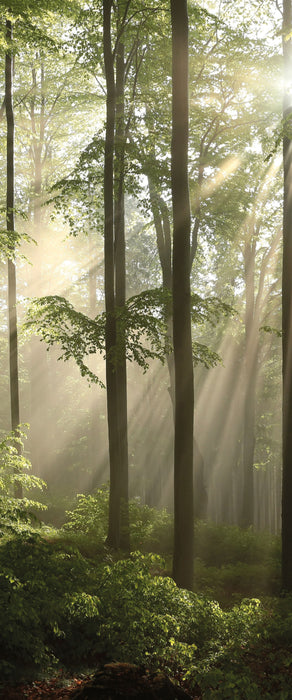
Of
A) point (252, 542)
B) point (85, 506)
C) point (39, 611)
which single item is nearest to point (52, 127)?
point (85, 506)

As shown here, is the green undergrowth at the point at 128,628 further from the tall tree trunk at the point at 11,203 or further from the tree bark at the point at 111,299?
the tall tree trunk at the point at 11,203

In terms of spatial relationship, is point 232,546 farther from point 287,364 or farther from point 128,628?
point 128,628

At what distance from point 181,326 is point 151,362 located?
83.4 ft

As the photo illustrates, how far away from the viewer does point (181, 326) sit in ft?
28.1

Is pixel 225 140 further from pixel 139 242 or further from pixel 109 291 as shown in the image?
pixel 139 242

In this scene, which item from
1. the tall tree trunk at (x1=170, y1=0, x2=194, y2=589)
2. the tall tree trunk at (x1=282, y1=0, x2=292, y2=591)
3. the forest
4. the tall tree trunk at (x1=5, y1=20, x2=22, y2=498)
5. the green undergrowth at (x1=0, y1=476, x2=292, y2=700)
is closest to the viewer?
the green undergrowth at (x1=0, y1=476, x2=292, y2=700)

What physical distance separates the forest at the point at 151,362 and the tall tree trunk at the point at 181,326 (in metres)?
Answer: 0.03

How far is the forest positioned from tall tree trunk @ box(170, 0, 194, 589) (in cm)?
3

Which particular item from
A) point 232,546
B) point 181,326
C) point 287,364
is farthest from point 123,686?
point 232,546

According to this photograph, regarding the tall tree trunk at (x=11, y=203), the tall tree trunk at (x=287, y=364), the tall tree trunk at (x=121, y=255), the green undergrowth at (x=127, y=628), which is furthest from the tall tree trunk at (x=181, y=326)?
the tall tree trunk at (x=11, y=203)

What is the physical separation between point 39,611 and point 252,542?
31.7 ft

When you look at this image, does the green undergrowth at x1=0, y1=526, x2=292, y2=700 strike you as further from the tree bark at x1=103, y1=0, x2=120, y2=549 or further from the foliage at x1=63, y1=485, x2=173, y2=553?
the foliage at x1=63, y1=485, x2=173, y2=553

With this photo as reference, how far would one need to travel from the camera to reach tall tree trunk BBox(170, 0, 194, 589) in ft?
27.4

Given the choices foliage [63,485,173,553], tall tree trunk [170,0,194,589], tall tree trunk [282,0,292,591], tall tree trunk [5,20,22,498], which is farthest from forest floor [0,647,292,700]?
tall tree trunk [5,20,22,498]
